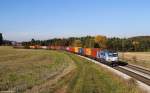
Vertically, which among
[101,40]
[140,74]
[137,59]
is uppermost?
[101,40]

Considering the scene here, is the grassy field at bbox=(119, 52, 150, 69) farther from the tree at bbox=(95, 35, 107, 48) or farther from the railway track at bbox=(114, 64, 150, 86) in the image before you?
the tree at bbox=(95, 35, 107, 48)

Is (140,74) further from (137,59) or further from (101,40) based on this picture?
(101,40)

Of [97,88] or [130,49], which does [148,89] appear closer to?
[97,88]

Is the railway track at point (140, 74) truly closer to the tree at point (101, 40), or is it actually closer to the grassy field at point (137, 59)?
the grassy field at point (137, 59)

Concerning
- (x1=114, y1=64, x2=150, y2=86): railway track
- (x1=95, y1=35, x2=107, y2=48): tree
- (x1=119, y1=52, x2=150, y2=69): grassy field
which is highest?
(x1=95, y1=35, x2=107, y2=48): tree

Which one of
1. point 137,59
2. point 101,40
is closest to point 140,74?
point 137,59

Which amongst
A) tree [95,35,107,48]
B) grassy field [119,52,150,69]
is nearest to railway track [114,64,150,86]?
grassy field [119,52,150,69]

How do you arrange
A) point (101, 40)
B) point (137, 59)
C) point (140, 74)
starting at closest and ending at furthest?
point (140, 74), point (137, 59), point (101, 40)

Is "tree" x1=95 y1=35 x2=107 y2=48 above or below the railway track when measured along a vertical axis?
above

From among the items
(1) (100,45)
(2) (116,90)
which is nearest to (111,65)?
(2) (116,90)

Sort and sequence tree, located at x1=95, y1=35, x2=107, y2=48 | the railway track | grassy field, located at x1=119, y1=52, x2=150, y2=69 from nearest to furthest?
the railway track
grassy field, located at x1=119, y1=52, x2=150, y2=69
tree, located at x1=95, y1=35, x2=107, y2=48

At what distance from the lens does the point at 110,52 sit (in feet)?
170

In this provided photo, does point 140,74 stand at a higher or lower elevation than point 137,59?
lower

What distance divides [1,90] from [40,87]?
10.3 ft
